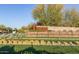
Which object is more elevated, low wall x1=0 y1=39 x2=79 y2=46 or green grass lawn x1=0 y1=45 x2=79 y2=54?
low wall x1=0 y1=39 x2=79 y2=46

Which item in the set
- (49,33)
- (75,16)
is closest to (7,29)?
(49,33)

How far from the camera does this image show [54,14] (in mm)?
4523

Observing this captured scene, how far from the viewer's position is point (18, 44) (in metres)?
4.54

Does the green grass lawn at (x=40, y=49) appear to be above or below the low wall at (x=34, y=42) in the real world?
below

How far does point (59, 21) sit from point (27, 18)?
1.10 ft

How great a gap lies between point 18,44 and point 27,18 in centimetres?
29

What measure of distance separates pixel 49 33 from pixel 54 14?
0.68ft
